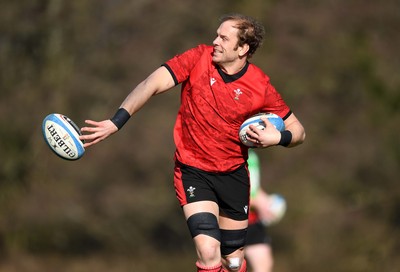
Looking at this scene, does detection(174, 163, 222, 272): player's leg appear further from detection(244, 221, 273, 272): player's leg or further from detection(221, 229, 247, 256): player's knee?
detection(244, 221, 273, 272): player's leg

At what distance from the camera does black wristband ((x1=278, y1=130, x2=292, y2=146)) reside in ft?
21.9

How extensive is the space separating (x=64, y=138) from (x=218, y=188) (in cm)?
128

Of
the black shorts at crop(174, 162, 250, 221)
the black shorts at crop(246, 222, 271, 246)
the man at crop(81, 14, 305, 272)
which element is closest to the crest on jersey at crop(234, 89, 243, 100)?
the man at crop(81, 14, 305, 272)

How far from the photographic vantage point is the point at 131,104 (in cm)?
656

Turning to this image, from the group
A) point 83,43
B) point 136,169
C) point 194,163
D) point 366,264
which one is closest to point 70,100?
point 83,43

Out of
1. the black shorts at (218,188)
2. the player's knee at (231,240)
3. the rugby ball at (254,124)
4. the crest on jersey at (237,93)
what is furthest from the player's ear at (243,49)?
the player's knee at (231,240)

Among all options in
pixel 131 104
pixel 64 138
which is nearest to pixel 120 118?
pixel 131 104

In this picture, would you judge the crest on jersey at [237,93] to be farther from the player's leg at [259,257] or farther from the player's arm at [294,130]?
the player's leg at [259,257]

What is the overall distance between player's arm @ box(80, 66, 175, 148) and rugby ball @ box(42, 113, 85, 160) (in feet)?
0.26

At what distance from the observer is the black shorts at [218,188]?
6.82 m

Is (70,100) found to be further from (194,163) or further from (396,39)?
(194,163)

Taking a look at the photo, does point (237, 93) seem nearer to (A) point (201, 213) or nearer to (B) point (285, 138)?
(B) point (285, 138)

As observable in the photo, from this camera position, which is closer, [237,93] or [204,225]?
[204,225]

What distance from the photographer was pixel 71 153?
643 centimetres
